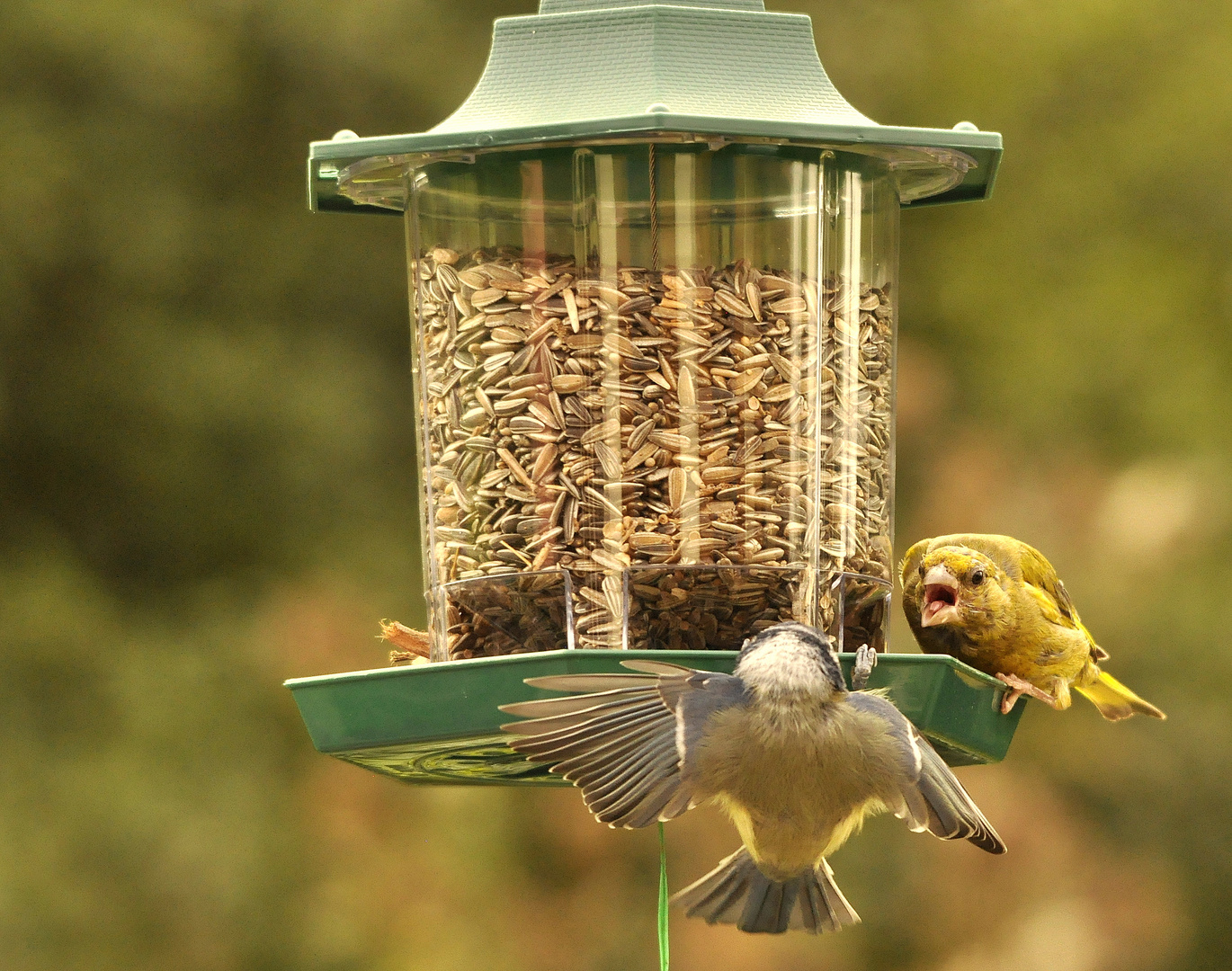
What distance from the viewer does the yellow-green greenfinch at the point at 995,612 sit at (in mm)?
4758

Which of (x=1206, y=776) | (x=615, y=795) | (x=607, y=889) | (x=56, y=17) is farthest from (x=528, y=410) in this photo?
(x=56, y=17)

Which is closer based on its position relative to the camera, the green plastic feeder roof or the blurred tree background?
the green plastic feeder roof

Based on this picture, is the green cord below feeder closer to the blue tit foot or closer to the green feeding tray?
the green feeding tray

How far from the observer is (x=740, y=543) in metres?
4.03

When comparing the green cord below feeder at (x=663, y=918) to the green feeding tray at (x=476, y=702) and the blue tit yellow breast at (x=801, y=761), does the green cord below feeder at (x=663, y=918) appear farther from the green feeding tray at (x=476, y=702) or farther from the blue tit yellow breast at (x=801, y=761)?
the green feeding tray at (x=476, y=702)

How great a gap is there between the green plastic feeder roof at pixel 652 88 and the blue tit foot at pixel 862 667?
3.27ft

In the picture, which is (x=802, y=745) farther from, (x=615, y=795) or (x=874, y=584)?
(x=874, y=584)

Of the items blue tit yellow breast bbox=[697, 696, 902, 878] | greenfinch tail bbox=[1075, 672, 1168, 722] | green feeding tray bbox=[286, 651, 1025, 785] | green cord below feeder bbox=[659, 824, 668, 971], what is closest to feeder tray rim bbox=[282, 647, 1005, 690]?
green feeding tray bbox=[286, 651, 1025, 785]

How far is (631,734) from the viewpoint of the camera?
3.71 m

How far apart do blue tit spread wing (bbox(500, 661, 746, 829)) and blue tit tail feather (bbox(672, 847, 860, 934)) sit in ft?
2.12

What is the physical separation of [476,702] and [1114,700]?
2.63m

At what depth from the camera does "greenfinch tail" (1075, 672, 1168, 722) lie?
5645mm

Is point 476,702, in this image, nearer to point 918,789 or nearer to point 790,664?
point 790,664

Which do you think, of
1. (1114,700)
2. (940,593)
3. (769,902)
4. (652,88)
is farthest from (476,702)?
(1114,700)
